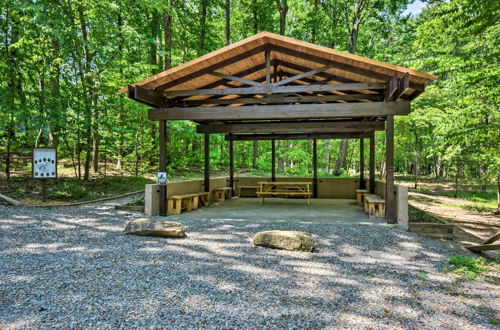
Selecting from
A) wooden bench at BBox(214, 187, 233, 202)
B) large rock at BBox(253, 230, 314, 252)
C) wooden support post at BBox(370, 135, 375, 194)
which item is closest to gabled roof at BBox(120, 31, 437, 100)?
wooden support post at BBox(370, 135, 375, 194)

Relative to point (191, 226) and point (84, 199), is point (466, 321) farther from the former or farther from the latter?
point (84, 199)

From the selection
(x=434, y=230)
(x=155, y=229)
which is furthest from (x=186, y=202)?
(x=434, y=230)

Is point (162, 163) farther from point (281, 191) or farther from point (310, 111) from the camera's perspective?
point (281, 191)

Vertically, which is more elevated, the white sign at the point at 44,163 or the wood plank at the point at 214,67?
the wood plank at the point at 214,67

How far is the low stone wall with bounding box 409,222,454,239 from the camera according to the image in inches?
249

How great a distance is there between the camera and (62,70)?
1173cm

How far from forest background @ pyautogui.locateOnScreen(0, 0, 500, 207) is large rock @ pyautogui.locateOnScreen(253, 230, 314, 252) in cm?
452

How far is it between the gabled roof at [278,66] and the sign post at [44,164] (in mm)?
3967

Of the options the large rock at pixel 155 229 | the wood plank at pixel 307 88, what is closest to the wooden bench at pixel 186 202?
the large rock at pixel 155 229

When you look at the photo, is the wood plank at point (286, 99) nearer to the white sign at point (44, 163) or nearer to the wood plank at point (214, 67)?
the wood plank at point (214, 67)

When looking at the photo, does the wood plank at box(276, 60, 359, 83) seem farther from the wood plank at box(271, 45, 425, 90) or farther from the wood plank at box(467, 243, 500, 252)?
the wood plank at box(467, 243, 500, 252)

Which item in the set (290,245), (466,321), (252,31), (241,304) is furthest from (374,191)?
(252,31)

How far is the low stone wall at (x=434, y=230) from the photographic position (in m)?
6.33

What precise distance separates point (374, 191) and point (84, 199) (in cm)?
918
